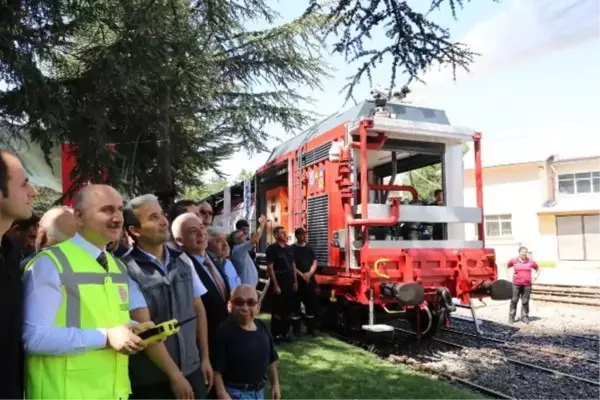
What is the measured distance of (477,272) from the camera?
25.6 feet

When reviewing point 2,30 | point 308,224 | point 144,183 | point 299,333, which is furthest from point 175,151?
point 2,30

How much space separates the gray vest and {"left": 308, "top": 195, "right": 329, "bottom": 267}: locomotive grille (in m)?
5.32

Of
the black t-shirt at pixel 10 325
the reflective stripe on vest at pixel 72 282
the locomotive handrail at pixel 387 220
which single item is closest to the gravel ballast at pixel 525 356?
the locomotive handrail at pixel 387 220

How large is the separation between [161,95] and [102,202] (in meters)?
5.69

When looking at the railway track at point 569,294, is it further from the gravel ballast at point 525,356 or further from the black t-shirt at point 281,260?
the black t-shirt at point 281,260

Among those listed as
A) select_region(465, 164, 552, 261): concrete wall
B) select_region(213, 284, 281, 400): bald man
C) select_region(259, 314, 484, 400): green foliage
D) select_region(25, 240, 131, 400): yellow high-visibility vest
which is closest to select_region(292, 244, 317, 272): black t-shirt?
select_region(259, 314, 484, 400): green foliage

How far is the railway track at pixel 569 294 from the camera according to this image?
14.7 meters

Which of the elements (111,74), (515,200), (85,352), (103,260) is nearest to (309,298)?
(111,74)

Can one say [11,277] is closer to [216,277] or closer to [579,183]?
[216,277]

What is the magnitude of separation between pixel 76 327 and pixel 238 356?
1.22 meters

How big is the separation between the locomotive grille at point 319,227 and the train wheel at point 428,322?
1.61m

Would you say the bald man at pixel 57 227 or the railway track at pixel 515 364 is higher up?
the bald man at pixel 57 227

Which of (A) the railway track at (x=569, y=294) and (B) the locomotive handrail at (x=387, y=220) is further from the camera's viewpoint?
(A) the railway track at (x=569, y=294)

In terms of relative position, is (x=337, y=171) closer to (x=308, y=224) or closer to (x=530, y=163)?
(x=308, y=224)
